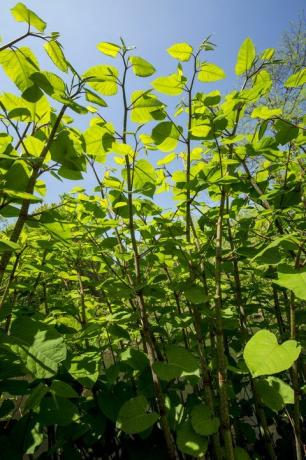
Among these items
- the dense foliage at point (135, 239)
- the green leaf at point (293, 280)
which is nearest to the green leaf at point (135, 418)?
the dense foliage at point (135, 239)

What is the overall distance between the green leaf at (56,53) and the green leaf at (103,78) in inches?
4.3

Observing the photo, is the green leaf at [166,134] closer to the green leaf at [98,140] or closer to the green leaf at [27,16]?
the green leaf at [98,140]

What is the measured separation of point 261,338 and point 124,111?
36.6 inches

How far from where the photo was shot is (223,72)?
1280 millimetres

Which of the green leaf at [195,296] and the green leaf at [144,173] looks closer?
the green leaf at [195,296]

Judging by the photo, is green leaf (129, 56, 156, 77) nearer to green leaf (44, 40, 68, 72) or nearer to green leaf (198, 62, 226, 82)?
green leaf (198, 62, 226, 82)

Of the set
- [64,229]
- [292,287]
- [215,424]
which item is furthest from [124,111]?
[215,424]

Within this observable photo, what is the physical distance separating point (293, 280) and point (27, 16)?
40.2 inches

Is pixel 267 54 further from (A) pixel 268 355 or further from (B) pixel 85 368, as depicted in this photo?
(B) pixel 85 368

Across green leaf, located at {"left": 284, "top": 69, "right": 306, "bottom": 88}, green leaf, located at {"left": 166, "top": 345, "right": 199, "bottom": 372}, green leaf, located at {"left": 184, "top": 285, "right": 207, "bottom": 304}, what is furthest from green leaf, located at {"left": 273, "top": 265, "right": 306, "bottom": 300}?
green leaf, located at {"left": 284, "top": 69, "right": 306, "bottom": 88}

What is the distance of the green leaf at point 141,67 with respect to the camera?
1.15 meters

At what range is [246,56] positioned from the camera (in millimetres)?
1249

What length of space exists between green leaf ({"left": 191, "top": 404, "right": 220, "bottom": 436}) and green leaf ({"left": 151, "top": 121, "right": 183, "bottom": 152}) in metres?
1.09

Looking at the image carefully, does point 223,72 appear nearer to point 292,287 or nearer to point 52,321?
point 292,287
